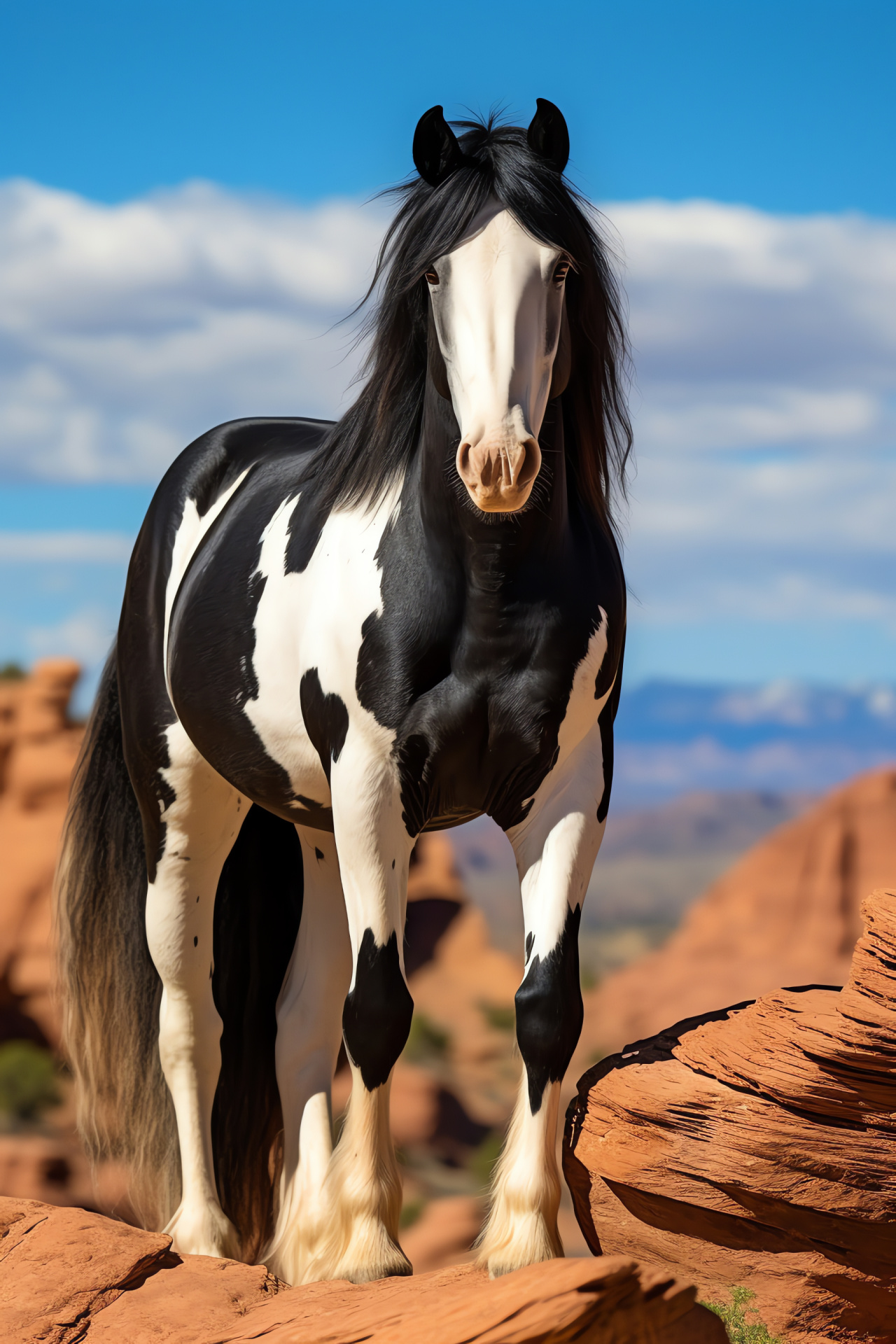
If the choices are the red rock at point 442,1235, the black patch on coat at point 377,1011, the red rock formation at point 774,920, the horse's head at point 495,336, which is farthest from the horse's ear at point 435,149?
the red rock formation at point 774,920

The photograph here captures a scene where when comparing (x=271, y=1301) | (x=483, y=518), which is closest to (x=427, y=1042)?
(x=271, y=1301)

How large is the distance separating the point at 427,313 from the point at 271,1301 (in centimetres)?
221

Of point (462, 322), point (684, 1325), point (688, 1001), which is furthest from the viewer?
point (688, 1001)

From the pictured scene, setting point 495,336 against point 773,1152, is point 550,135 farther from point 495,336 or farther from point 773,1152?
point 773,1152

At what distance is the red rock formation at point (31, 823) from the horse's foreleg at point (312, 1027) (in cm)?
1000

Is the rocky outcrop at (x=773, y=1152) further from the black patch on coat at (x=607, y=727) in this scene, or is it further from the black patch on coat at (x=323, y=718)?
the black patch on coat at (x=323, y=718)

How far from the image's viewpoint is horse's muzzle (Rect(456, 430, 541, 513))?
7.79 feet

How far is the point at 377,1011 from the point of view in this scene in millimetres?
2854

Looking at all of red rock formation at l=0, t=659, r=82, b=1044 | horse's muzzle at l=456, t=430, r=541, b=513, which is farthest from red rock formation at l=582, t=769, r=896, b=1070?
horse's muzzle at l=456, t=430, r=541, b=513

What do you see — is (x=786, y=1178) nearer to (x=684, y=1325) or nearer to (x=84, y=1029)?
(x=684, y=1325)

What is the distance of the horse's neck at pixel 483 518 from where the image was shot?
2793mm

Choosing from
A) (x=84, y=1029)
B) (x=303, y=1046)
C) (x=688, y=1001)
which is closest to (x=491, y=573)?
(x=303, y=1046)

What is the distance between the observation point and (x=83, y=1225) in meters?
3.18

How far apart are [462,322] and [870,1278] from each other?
2.45 metres
